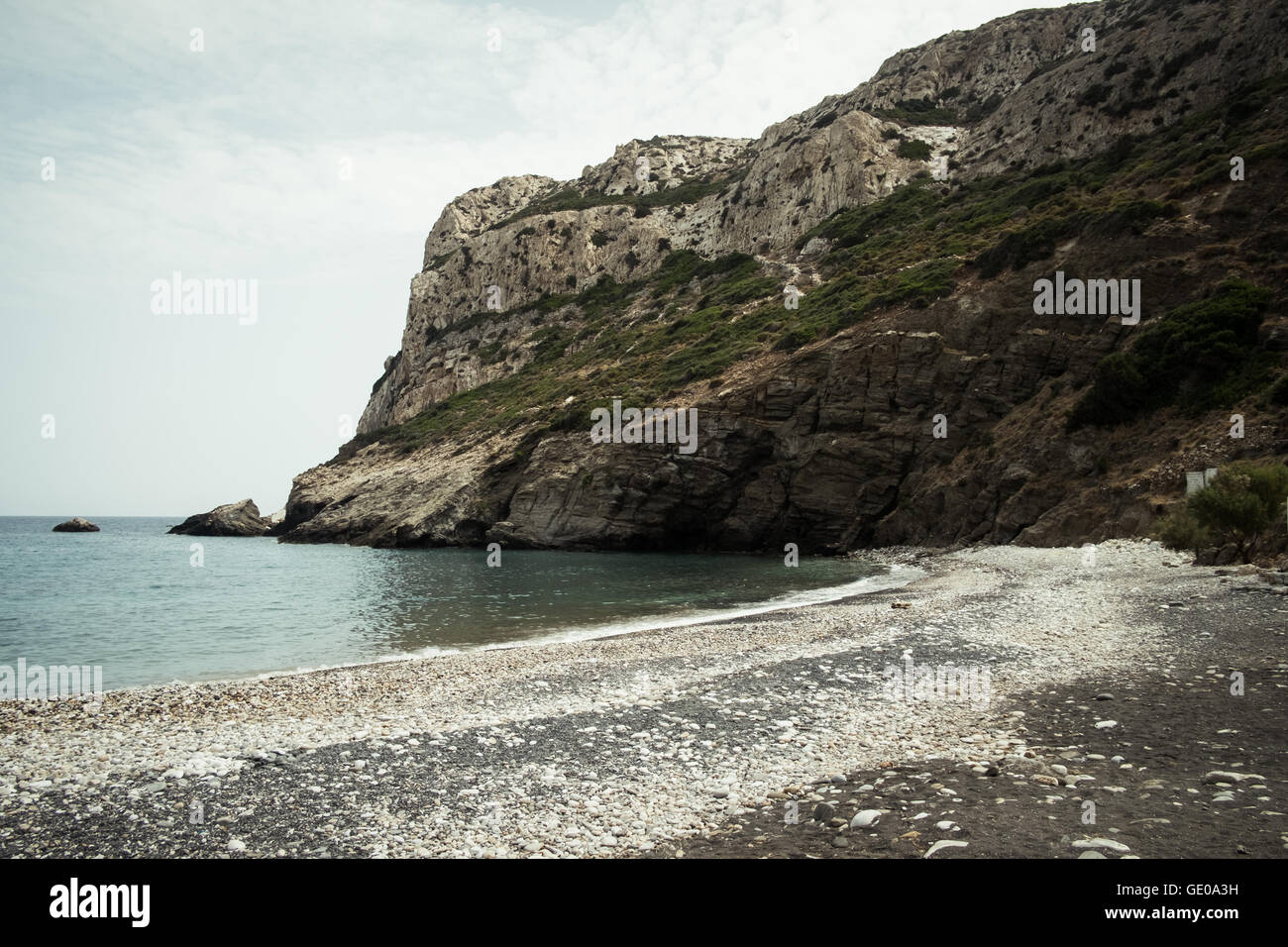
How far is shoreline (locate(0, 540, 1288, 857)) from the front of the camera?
6.72 m

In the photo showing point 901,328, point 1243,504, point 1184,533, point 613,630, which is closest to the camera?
point 1243,504

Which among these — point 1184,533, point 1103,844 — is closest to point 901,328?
point 1184,533

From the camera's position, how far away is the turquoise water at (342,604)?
19.8 meters

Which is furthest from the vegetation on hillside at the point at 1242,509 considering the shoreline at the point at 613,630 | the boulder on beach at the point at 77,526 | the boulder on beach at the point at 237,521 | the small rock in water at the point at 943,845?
the boulder on beach at the point at 77,526

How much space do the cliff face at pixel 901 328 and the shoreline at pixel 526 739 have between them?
854 inches

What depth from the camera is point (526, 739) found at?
9453mm

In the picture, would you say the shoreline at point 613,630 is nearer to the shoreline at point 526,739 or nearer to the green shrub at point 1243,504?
the shoreline at point 526,739

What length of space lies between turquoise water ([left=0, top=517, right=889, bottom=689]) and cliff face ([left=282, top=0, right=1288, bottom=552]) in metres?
7.87

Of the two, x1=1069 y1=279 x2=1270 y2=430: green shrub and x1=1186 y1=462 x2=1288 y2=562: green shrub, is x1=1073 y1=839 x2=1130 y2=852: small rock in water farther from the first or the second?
x1=1069 y1=279 x2=1270 y2=430: green shrub

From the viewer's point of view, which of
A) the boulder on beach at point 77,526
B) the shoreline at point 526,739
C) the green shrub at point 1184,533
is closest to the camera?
the shoreline at point 526,739

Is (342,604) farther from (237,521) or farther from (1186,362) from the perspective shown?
(237,521)

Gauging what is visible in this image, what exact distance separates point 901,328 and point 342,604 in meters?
39.9
